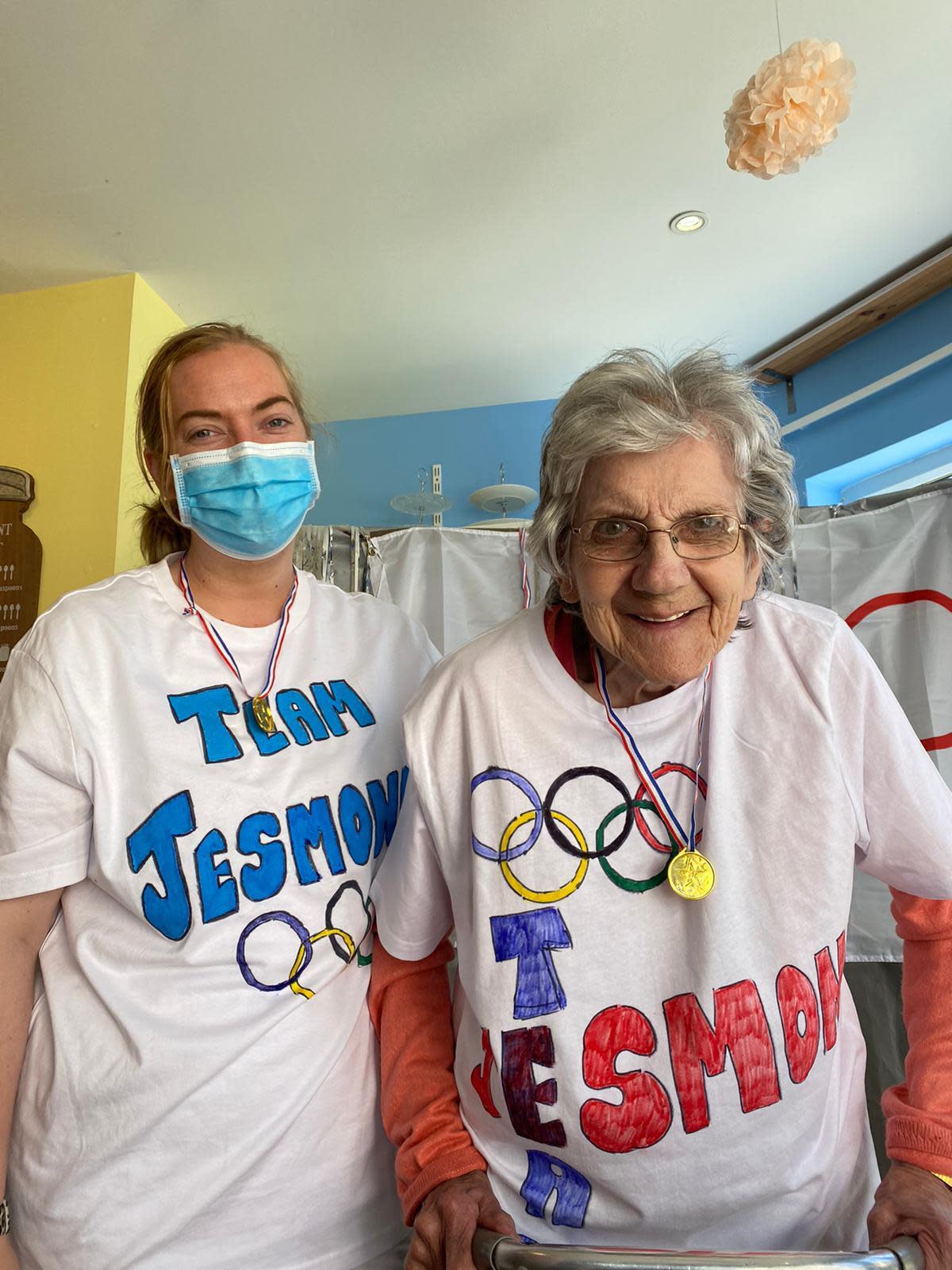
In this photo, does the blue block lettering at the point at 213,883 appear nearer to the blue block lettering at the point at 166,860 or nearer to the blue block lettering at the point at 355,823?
the blue block lettering at the point at 166,860

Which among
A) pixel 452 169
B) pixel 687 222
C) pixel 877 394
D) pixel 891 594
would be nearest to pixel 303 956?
pixel 891 594

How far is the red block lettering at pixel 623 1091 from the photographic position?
3.11 ft

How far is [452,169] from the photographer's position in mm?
2992

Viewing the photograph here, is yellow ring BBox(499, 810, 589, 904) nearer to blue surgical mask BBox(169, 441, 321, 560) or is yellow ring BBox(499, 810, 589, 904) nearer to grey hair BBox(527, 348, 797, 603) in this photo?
grey hair BBox(527, 348, 797, 603)

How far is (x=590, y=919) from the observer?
38.9 inches

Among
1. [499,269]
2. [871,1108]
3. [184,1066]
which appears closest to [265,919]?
[184,1066]

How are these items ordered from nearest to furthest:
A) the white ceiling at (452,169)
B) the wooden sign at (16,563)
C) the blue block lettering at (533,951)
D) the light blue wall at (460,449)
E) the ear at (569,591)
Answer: the blue block lettering at (533,951) → the ear at (569,591) → the white ceiling at (452,169) → the wooden sign at (16,563) → the light blue wall at (460,449)

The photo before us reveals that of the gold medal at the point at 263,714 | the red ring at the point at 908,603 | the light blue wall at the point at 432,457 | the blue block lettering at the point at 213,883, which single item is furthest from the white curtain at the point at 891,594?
the light blue wall at the point at 432,457

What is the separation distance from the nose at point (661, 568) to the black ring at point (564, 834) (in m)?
0.24

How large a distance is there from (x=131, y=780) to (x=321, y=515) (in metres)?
3.78

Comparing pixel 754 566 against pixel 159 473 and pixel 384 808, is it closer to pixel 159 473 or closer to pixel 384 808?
pixel 384 808

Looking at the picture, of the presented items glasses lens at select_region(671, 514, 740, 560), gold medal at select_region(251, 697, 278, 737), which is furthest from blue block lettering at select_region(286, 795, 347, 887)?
glasses lens at select_region(671, 514, 740, 560)

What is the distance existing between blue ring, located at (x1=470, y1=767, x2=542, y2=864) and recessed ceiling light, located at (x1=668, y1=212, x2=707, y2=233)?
10.1 ft

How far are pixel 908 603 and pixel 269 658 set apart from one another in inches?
66.1
